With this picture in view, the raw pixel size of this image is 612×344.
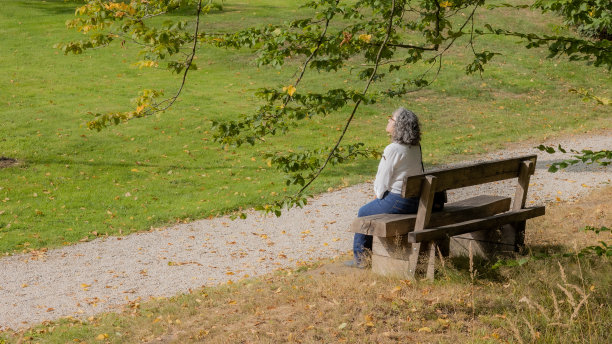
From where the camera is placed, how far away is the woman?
20.3 feet

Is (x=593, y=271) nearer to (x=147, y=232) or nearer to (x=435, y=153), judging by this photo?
(x=147, y=232)

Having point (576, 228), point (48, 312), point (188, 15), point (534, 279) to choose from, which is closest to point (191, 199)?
point (48, 312)

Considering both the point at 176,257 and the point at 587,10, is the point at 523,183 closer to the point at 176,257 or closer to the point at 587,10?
the point at 587,10

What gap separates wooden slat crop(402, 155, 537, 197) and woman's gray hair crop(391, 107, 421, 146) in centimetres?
60

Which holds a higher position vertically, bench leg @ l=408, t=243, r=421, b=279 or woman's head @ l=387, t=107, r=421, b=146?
woman's head @ l=387, t=107, r=421, b=146

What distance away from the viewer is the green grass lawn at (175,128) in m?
11.2

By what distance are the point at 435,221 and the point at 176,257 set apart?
3892mm

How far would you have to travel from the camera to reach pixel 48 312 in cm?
678

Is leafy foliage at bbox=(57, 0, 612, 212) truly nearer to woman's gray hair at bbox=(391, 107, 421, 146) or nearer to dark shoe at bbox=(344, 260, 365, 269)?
woman's gray hair at bbox=(391, 107, 421, 146)

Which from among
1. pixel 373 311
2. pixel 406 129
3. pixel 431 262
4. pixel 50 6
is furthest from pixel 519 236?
pixel 50 6

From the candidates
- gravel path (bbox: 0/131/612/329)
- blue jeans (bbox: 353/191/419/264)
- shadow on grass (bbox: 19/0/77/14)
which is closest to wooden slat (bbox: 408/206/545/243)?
blue jeans (bbox: 353/191/419/264)

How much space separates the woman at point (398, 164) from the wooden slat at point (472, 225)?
498mm

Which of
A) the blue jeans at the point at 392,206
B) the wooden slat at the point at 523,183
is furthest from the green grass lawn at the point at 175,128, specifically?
the wooden slat at the point at 523,183

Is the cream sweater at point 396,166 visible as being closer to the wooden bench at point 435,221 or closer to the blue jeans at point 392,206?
the blue jeans at point 392,206
